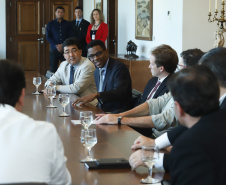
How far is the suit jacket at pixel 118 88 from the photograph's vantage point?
4609mm

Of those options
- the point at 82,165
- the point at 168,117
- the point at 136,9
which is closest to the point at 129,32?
the point at 136,9

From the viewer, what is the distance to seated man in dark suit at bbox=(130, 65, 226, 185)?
1650 mm

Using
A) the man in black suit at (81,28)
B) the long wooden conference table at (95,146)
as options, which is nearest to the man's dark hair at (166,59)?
the long wooden conference table at (95,146)

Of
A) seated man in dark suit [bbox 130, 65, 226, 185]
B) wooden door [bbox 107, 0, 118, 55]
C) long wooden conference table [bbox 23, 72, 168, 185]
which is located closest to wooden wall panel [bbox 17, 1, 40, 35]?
wooden door [bbox 107, 0, 118, 55]

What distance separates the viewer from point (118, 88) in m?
4.62

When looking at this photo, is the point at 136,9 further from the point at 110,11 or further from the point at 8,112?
the point at 8,112

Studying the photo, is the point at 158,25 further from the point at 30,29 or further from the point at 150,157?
the point at 150,157

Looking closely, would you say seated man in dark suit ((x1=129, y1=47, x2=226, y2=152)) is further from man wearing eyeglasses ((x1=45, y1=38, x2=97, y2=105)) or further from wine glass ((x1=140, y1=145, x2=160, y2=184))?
man wearing eyeglasses ((x1=45, y1=38, x2=97, y2=105))

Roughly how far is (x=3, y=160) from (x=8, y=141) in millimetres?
75

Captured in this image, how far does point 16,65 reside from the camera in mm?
1816

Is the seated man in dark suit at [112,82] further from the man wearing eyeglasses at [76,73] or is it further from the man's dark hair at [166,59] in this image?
the man's dark hair at [166,59]

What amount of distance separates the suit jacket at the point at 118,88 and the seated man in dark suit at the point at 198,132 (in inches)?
106

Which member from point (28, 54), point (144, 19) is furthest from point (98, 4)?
point (144, 19)

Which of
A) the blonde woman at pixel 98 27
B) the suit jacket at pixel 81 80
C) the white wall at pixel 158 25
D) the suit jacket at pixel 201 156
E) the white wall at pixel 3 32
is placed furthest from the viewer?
the white wall at pixel 3 32
